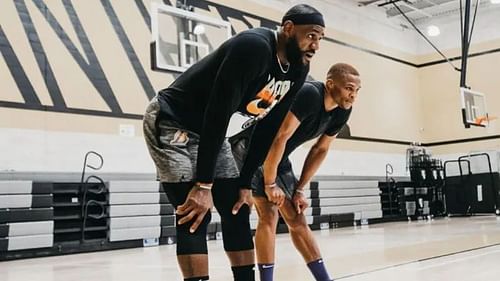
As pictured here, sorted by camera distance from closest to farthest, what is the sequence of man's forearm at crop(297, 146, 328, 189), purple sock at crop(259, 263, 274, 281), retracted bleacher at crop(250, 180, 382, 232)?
purple sock at crop(259, 263, 274, 281)
man's forearm at crop(297, 146, 328, 189)
retracted bleacher at crop(250, 180, 382, 232)

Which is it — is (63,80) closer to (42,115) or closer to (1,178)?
(42,115)

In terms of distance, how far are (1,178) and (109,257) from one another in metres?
1.55

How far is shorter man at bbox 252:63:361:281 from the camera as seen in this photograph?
260cm

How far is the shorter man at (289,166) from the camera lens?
260 centimetres

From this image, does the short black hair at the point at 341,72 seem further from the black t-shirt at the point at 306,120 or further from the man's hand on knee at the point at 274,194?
the man's hand on knee at the point at 274,194

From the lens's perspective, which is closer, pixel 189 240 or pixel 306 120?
pixel 189 240

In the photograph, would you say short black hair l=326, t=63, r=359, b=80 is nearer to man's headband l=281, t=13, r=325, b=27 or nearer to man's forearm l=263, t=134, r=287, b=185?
man's forearm l=263, t=134, r=287, b=185

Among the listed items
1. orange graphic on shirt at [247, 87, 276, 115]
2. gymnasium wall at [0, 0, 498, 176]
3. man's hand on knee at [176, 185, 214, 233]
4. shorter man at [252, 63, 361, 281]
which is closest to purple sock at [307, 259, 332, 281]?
shorter man at [252, 63, 361, 281]

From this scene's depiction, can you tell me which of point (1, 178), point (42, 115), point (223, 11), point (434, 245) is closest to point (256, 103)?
point (434, 245)

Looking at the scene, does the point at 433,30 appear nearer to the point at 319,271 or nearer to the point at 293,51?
the point at 319,271

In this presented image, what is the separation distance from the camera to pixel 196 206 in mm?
1690

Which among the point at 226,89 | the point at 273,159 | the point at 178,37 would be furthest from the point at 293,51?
the point at 178,37

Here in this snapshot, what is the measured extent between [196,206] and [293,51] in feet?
1.87

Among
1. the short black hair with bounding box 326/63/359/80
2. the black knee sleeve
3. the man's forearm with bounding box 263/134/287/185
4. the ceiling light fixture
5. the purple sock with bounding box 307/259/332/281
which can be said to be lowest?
the purple sock with bounding box 307/259/332/281
